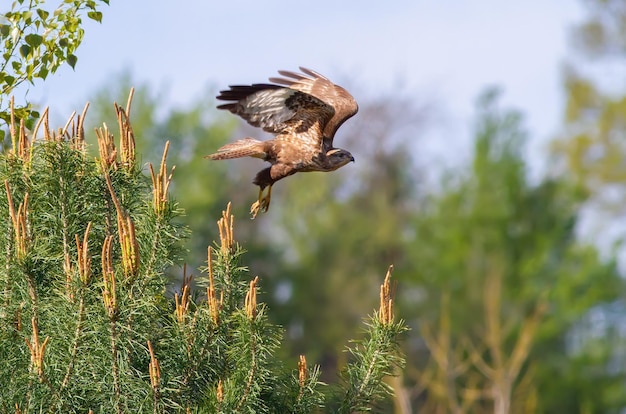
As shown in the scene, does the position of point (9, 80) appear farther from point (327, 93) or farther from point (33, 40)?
point (327, 93)

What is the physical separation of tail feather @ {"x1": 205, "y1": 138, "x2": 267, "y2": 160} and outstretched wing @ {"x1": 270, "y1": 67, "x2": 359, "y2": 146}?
0.53m

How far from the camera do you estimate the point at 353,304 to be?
32594mm

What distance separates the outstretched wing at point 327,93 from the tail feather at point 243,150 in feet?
1.74

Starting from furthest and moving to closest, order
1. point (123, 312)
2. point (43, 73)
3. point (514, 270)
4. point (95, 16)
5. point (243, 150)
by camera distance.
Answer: point (514, 270)
point (243, 150)
point (95, 16)
point (43, 73)
point (123, 312)

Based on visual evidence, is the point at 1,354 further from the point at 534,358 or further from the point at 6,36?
the point at 534,358

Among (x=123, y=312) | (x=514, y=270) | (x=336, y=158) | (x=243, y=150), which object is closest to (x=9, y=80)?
(x=123, y=312)

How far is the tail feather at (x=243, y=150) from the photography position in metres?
8.82

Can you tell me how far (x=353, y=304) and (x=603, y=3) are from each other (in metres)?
12.3

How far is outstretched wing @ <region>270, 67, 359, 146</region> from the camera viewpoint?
922cm

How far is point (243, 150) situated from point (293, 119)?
583 mm

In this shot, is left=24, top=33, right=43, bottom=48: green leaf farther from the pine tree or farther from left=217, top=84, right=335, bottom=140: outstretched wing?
left=217, top=84, right=335, bottom=140: outstretched wing

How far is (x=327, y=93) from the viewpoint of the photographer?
372 inches

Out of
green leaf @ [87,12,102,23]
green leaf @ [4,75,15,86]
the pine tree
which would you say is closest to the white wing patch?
green leaf @ [87,12,102,23]

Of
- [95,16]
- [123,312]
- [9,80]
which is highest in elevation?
[95,16]
